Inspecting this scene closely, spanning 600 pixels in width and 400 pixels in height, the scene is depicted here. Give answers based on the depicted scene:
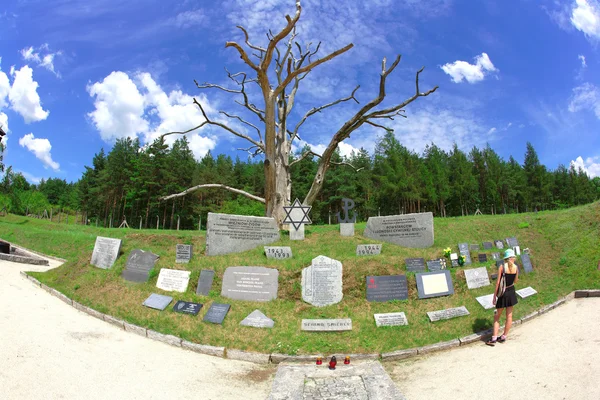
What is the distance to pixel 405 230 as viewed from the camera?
13375 mm

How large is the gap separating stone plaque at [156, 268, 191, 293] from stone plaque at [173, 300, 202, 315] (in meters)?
0.78

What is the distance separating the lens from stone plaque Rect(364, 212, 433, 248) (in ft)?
42.8

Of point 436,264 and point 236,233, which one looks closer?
point 436,264

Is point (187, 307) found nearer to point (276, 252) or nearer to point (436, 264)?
point (276, 252)

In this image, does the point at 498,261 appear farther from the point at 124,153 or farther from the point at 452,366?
the point at 124,153

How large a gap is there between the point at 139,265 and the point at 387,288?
24.7 feet

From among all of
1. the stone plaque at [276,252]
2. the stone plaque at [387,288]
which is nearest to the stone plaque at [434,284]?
the stone plaque at [387,288]

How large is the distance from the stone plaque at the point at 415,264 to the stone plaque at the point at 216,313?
5127 millimetres

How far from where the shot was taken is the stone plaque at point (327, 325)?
8.11 meters

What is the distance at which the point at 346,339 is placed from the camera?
7.80 m

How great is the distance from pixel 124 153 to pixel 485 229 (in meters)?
44.9

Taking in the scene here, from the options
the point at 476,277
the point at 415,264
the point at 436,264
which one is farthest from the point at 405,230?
the point at 476,277

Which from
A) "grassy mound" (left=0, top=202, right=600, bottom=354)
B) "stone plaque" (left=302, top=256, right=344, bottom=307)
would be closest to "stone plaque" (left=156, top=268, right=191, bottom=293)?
"grassy mound" (left=0, top=202, right=600, bottom=354)

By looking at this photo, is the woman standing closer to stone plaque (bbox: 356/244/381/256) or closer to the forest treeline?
stone plaque (bbox: 356/244/381/256)
